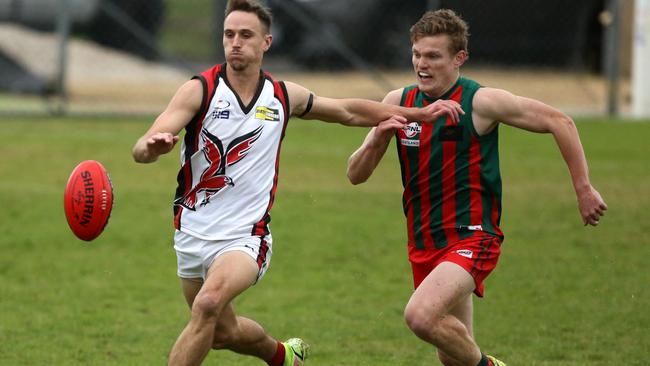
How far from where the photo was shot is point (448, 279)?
589cm

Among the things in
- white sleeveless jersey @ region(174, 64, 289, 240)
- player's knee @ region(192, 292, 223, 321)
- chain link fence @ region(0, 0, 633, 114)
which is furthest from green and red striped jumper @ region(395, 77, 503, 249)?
chain link fence @ region(0, 0, 633, 114)

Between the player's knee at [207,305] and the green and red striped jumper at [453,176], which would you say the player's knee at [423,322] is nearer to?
the green and red striped jumper at [453,176]

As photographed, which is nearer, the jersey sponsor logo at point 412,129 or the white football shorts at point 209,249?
the white football shorts at point 209,249

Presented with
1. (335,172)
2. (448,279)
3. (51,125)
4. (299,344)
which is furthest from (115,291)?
(51,125)

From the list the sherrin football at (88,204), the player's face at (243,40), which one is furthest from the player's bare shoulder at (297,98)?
the sherrin football at (88,204)

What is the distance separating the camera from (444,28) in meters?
6.21

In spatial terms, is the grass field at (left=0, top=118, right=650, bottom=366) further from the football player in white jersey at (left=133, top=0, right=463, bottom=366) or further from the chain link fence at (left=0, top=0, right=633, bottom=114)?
the chain link fence at (left=0, top=0, right=633, bottom=114)

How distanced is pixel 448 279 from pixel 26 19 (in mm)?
18307

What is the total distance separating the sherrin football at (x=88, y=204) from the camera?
5.92 metres

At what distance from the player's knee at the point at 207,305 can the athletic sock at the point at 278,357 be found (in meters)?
1.08

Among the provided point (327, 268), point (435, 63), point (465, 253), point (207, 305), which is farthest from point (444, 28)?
point (327, 268)

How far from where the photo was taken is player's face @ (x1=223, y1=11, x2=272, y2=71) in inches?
240

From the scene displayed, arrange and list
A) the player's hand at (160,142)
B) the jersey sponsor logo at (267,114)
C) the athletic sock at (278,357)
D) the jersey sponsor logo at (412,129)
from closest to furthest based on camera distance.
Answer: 1. the player's hand at (160,142)
2. the jersey sponsor logo at (267,114)
3. the jersey sponsor logo at (412,129)
4. the athletic sock at (278,357)

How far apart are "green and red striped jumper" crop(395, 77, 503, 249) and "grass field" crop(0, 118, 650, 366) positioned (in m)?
1.42
